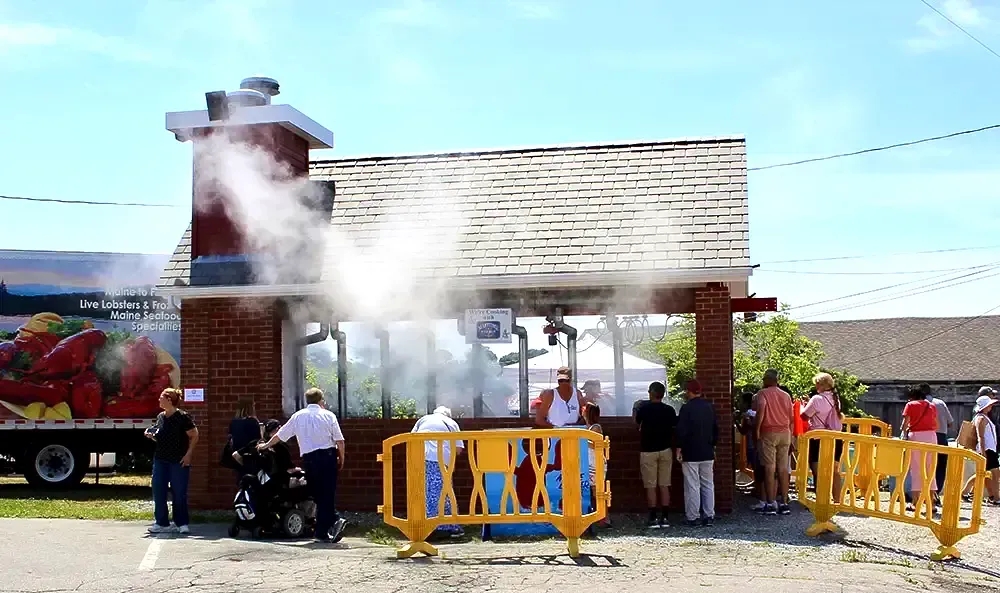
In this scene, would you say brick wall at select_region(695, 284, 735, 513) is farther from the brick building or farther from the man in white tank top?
the man in white tank top

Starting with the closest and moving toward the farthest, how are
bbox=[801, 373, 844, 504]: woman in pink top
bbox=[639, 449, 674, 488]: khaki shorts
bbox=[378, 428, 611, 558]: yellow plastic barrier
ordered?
1. bbox=[378, 428, 611, 558]: yellow plastic barrier
2. bbox=[639, 449, 674, 488]: khaki shorts
3. bbox=[801, 373, 844, 504]: woman in pink top

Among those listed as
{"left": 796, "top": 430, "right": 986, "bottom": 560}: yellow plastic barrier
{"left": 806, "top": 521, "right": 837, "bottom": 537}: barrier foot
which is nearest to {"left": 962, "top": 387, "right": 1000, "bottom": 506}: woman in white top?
{"left": 796, "top": 430, "right": 986, "bottom": 560}: yellow plastic barrier

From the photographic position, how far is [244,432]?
13.0 meters

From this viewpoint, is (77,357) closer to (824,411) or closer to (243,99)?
(243,99)

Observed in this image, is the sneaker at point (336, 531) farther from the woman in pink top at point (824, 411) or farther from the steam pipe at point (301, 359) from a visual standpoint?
the woman in pink top at point (824, 411)

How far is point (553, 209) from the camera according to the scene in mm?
14836

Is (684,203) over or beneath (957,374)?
over

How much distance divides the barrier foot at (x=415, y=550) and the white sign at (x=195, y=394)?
5.43m

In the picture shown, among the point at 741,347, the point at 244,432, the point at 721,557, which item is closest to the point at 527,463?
the point at 721,557

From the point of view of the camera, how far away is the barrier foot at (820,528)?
11.3 m

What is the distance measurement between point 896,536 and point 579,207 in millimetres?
5700

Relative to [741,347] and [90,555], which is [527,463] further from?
[741,347]

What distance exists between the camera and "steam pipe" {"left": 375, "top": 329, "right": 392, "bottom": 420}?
14.3 metres

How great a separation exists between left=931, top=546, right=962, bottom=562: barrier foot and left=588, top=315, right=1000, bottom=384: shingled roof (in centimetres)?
3219
